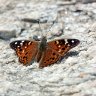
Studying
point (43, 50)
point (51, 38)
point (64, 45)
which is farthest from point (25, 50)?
point (51, 38)

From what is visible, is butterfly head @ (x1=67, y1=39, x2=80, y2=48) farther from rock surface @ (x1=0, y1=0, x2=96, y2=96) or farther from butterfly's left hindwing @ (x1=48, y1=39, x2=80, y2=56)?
rock surface @ (x1=0, y1=0, x2=96, y2=96)

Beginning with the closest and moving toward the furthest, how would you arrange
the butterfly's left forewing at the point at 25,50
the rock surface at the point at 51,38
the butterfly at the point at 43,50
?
the rock surface at the point at 51,38 → the butterfly at the point at 43,50 → the butterfly's left forewing at the point at 25,50

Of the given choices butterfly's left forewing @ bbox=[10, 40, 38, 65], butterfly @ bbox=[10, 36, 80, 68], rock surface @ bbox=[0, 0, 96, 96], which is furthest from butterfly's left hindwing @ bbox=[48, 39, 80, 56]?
butterfly's left forewing @ bbox=[10, 40, 38, 65]

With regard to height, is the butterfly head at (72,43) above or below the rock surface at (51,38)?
above

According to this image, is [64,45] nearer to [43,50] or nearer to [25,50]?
[43,50]

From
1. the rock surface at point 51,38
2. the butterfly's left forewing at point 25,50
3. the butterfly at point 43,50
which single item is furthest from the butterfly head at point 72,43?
the butterfly's left forewing at point 25,50

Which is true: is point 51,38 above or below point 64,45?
below

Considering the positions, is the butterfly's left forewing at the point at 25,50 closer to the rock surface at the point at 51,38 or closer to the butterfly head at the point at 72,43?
the rock surface at the point at 51,38
